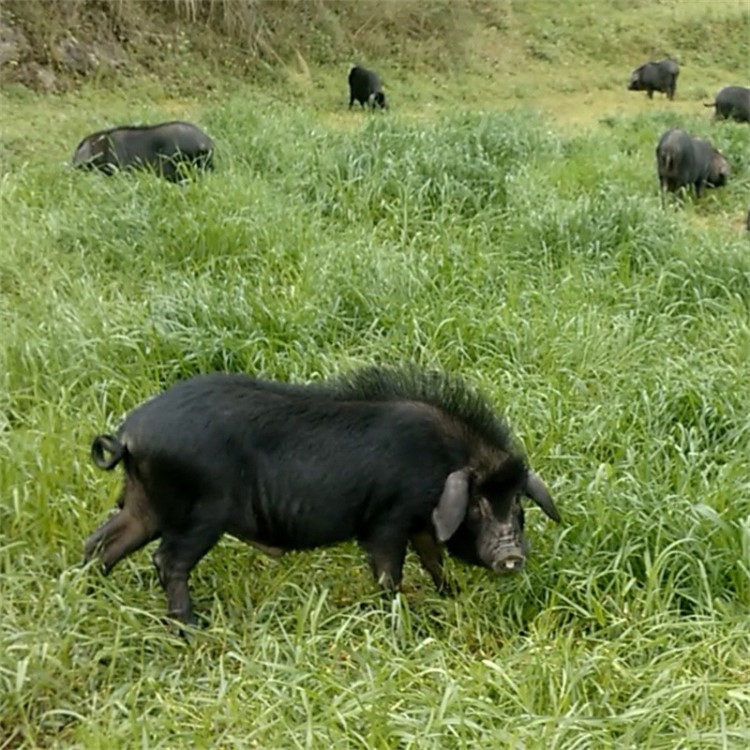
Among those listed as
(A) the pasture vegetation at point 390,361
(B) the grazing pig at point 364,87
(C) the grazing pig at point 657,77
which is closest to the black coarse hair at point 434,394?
(A) the pasture vegetation at point 390,361

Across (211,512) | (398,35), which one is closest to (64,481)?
(211,512)

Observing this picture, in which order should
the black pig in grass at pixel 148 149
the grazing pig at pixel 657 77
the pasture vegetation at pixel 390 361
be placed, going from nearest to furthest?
the pasture vegetation at pixel 390 361 < the black pig in grass at pixel 148 149 < the grazing pig at pixel 657 77

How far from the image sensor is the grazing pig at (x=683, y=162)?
8.78 metres

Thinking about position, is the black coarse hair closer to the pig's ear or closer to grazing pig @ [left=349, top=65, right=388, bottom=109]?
the pig's ear

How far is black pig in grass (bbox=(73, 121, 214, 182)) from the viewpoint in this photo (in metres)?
7.42

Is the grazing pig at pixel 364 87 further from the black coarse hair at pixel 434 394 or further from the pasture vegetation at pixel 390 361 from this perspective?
the black coarse hair at pixel 434 394

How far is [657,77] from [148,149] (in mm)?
13786

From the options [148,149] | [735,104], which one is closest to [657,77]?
[735,104]

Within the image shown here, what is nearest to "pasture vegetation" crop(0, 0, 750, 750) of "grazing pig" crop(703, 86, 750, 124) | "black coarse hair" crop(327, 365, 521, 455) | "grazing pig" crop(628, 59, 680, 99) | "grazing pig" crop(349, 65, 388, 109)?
"black coarse hair" crop(327, 365, 521, 455)

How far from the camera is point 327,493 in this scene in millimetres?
3133

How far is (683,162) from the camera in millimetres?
8789

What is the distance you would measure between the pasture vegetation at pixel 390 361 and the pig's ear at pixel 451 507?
268 mm

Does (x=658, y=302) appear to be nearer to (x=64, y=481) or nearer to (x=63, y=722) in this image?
(x=64, y=481)

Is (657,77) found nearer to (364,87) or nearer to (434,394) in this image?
(364,87)
